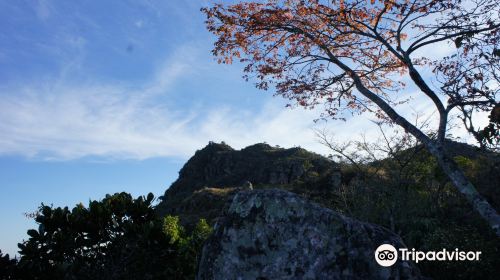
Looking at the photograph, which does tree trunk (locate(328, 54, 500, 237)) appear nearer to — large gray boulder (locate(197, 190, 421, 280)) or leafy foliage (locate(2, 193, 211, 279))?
large gray boulder (locate(197, 190, 421, 280))

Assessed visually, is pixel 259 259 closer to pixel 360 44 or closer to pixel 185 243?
pixel 185 243

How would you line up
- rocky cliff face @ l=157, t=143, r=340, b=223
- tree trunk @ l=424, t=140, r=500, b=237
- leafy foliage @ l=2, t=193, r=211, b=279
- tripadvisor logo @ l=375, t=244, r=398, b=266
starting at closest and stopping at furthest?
1. tripadvisor logo @ l=375, t=244, r=398, b=266
2. leafy foliage @ l=2, t=193, r=211, b=279
3. tree trunk @ l=424, t=140, r=500, b=237
4. rocky cliff face @ l=157, t=143, r=340, b=223

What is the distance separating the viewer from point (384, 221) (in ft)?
51.0

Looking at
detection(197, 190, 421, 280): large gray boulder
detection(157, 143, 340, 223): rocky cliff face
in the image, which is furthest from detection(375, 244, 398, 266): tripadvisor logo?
detection(157, 143, 340, 223): rocky cliff face

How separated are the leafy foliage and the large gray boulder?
3.84 feet

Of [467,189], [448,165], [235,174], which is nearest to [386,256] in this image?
[467,189]

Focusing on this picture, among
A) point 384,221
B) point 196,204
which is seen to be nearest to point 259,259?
point 384,221

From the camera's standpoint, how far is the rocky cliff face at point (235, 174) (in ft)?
121

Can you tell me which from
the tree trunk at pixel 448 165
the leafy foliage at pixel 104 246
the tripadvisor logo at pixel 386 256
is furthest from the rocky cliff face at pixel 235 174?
the tripadvisor logo at pixel 386 256

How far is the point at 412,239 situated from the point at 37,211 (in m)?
10.0

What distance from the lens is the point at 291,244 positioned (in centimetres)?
511

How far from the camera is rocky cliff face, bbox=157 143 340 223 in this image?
1456 inches

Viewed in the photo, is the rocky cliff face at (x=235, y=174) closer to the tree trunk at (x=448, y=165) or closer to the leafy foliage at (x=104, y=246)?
the tree trunk at (x=448, y=165)

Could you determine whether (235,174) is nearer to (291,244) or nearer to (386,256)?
(291,244)
